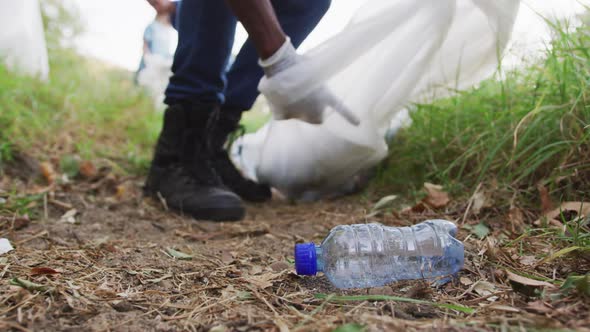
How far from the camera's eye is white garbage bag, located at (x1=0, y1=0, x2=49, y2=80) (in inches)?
101

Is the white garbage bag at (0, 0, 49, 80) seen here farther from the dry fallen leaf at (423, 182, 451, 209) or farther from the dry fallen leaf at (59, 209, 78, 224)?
the dry fallen leaf at (423, 182, 451, 209)

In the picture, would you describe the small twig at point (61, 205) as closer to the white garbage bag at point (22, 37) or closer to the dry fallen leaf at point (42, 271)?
the dry fallen leaf at point (42, 271)

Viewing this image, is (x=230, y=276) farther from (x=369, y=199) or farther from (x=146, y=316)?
(x=369, y=199)

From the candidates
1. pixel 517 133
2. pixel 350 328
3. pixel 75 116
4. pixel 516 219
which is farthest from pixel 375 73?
pixel 75 116

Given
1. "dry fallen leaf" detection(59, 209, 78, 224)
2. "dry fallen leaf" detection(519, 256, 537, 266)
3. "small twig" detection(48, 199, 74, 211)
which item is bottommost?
"dry fallen leaf" detection(519, 256, 537, 266)

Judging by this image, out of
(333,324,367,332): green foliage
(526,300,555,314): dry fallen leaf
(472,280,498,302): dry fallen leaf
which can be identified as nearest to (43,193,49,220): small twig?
(333,324,367,332): green foliage

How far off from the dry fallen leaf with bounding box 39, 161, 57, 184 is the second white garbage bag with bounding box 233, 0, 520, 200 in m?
0.95

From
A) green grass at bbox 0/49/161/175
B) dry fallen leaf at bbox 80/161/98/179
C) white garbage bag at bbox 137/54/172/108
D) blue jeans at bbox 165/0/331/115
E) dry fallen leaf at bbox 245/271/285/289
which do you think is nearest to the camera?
dry fallen leaf at bbox 245/271/285/289

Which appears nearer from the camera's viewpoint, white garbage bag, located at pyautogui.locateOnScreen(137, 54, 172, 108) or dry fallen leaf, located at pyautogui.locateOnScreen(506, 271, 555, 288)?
dry fallen leaf, located at pyautogui.locateOnScreen(506, 271, 555, 288)

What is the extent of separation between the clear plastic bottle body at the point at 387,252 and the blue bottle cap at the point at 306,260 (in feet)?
0.22

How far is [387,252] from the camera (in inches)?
44.2

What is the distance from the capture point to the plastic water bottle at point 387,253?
3.51 feet

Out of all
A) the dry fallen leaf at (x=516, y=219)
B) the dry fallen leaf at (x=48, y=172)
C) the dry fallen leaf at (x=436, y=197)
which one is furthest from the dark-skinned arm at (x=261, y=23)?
the dry fallen leaf at (x=48, y=172)

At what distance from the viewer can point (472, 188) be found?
1558 mm
